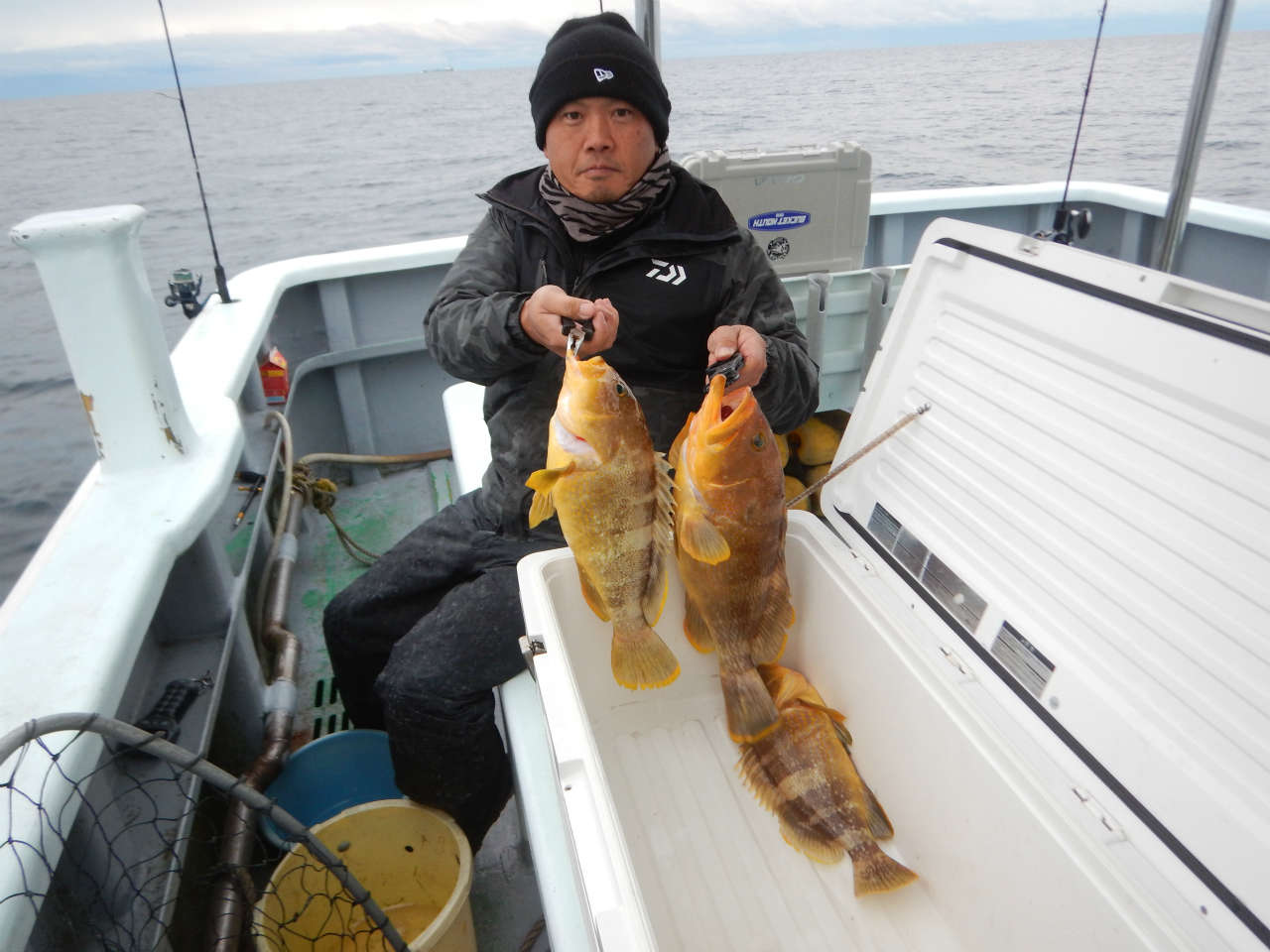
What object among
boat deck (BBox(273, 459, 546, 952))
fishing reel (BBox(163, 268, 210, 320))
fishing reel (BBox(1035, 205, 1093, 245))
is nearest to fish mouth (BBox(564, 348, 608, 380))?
boat deck (BBox(273, 459, 546, 952))

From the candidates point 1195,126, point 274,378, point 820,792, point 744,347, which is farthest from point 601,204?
point 1195,126

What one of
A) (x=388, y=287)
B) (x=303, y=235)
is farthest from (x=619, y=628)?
(x=303, y=235)

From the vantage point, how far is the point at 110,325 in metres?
1.90

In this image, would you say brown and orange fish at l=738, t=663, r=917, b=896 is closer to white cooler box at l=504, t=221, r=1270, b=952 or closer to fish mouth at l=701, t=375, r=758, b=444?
white cooler box at l=504, t=221, r=1270, b=952

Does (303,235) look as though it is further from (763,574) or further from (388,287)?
(763,574)

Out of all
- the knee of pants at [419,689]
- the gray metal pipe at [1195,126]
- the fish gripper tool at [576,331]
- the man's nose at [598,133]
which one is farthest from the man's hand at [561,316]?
the gray metal pipe at [1195,126]

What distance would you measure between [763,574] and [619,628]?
0.37 meters

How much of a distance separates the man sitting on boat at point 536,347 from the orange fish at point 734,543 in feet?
0.94

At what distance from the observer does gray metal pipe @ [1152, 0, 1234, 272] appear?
274cm

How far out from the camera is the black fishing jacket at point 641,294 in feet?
7.28

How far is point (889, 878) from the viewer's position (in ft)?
5.75

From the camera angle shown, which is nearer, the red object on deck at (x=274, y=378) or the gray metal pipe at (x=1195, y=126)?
the gray metal pipe at (x=1195, y=126)

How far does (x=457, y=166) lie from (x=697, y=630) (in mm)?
19999

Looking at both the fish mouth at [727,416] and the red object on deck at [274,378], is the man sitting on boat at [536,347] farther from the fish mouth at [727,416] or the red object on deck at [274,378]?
the red object on deck at [274,378]
